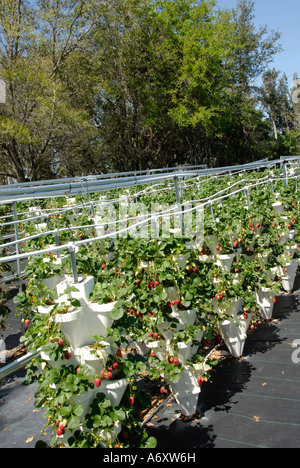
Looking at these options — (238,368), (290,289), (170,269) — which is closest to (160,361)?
(170,269)

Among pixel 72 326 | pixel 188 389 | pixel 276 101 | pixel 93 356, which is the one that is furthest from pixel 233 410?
pixel 276 101

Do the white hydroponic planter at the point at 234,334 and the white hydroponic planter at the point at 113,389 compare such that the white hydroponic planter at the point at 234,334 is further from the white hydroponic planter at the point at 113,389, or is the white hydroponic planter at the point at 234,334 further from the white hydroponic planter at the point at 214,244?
the white hydroponic planter at the point at 113,389

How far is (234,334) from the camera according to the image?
376 cm

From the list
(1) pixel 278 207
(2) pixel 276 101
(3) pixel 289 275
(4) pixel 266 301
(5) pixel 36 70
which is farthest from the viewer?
(2) pixel 276 101

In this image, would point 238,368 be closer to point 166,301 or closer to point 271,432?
point 271,432

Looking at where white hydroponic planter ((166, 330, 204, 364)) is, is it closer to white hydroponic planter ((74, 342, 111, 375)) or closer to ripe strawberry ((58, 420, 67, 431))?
white hydroponic planter ((74, 342, 111, 375))

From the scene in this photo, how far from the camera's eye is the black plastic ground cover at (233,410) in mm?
2652

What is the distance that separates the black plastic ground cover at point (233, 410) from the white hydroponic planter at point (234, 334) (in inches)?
4.2

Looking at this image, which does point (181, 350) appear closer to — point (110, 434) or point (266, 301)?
point (110, 434)

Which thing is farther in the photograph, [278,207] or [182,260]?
[278,207]

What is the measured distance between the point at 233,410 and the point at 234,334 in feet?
2.99

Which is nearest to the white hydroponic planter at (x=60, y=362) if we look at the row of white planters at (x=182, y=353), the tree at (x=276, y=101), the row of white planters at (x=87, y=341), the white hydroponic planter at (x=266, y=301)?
the row of white planters at (x=87, y=341)

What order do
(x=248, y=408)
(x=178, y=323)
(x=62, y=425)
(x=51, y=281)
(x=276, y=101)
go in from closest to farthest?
1. (x=62, y=425)
2. (x=51, y=281)
3. (x=178, y=323)
4. (x=248, y=408)
5. (x=276, y=101)

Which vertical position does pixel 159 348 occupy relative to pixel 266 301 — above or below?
above
